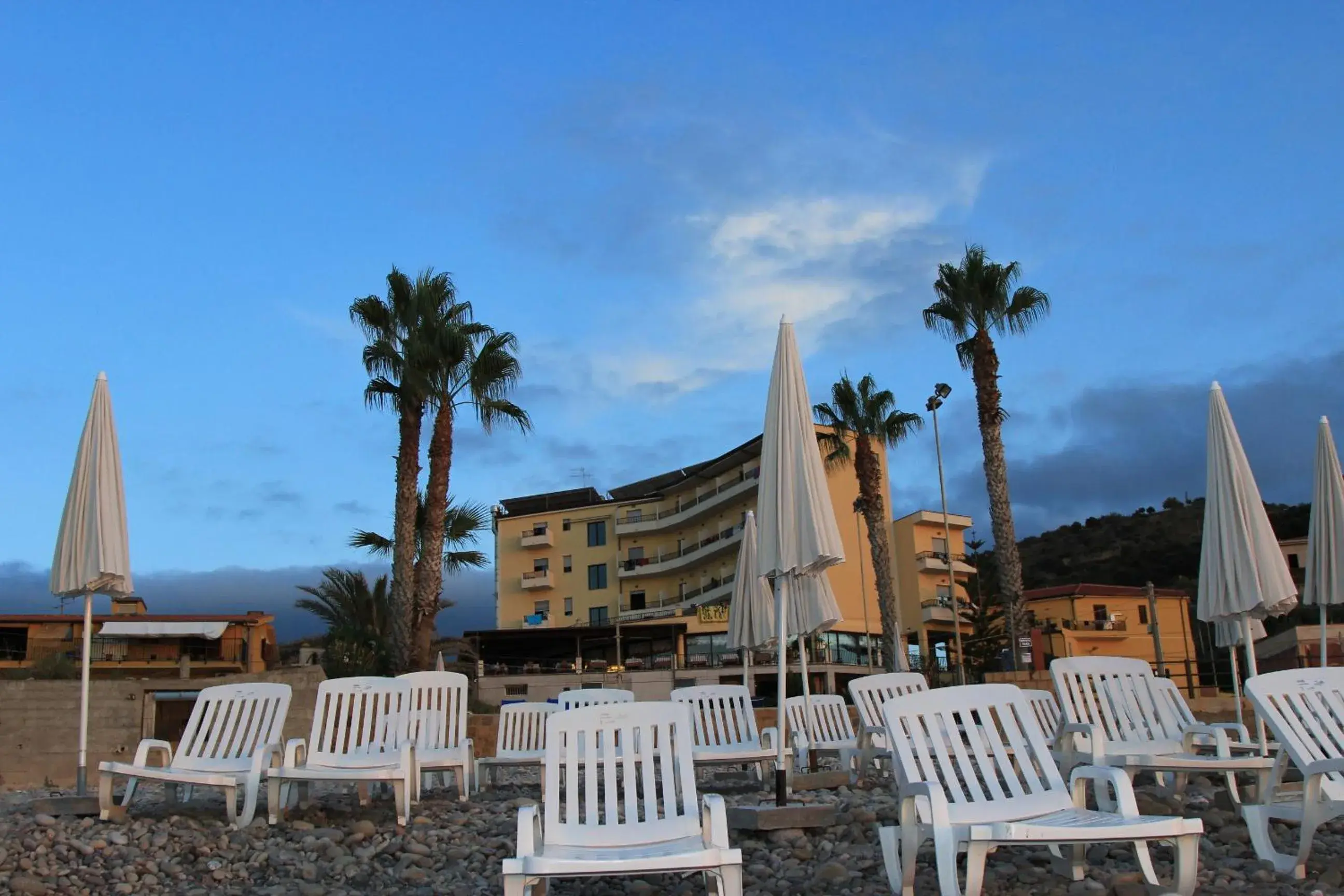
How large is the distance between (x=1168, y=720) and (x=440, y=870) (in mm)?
5334

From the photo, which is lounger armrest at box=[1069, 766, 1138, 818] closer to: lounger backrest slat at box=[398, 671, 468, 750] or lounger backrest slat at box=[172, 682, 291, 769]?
lounger backrest slat at box=[398, 671, 468, 750]

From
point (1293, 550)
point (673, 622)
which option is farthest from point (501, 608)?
point (1293, 550)

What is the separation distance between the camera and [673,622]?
1961 inches

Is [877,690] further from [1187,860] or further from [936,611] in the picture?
[936,611]

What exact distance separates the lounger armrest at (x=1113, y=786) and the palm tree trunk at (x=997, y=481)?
18381 mm

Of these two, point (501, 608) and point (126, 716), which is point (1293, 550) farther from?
point (126, 716)

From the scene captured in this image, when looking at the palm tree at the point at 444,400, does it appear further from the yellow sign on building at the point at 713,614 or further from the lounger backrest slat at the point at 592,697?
the yellow sign on building at the point at 713,614

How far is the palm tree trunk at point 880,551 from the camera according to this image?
30125 mm

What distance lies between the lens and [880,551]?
30562 millimetres

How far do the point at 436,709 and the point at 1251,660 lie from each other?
6882mm

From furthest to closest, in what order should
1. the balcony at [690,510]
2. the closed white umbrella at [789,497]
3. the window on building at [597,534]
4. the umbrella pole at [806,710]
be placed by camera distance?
the window on building at [597,534]
the balcony at [690,510]
the umbrella pole at [806,710]
the closed white umbrella at [789,497]

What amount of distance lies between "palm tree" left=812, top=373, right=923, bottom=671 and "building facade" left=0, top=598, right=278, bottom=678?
17.8 m

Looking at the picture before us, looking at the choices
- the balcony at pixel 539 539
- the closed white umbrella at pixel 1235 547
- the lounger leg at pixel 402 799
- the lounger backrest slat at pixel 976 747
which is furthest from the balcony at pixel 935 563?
the lounger backrest slat at pixel 976 747

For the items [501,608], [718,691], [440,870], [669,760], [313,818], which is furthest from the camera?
[501,608]
